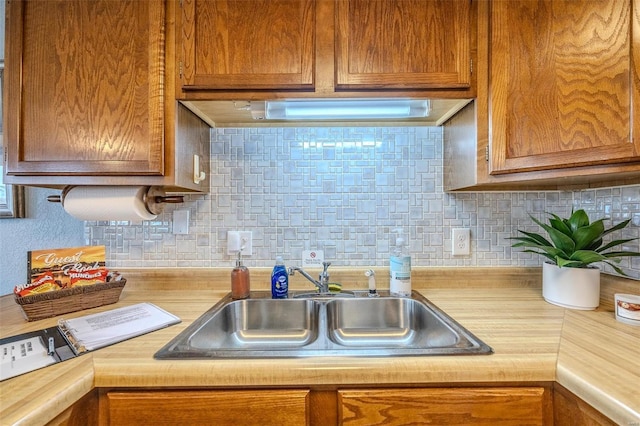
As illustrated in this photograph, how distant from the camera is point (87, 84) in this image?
3.11 feet

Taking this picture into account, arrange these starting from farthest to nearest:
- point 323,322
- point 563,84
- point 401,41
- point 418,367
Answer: point 323,322 < point 401,41 < point 563,84 < point 418,367

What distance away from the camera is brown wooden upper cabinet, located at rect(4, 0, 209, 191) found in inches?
37.3

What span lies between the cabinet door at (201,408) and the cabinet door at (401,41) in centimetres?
93

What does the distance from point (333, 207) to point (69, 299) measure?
0.99m

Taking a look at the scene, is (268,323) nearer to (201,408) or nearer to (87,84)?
(201,408)

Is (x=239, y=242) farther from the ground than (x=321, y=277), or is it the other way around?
(x=239, y=242)

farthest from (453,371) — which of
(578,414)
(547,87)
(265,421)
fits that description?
(547,87)

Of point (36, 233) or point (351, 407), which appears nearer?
point (351, 407)

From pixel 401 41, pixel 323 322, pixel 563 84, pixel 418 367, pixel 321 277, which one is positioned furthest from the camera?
pixel 321 277

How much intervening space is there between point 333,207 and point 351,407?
78 centimetres

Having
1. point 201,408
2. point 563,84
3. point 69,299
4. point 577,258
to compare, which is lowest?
point 201,408

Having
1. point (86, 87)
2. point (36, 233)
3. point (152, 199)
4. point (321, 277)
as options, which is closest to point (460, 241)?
point (321, 277)

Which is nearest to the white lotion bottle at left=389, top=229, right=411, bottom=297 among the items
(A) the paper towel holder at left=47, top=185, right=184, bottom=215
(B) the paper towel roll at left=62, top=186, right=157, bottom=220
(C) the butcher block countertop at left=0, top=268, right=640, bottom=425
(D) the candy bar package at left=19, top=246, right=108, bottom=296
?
(C) the butcher block countertop at left=0, top=268, right=640, bottom=425

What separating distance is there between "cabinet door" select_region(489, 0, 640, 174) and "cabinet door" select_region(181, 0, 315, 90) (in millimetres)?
609
